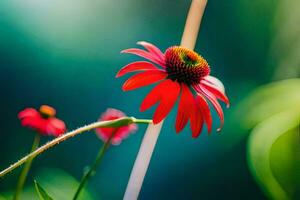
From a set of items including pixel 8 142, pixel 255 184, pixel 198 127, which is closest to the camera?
pixel 198 127

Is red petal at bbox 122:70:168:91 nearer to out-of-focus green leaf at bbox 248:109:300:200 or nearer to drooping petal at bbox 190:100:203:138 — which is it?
drooping petal at bbox 190:100:203:138

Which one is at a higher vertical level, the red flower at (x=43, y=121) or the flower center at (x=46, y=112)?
the flower center at (x=46, y=112)

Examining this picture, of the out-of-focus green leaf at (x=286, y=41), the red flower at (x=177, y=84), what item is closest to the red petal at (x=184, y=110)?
the red flower at (x=177, y=84)

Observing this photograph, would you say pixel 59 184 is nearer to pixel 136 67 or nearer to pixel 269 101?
pixel 136 67

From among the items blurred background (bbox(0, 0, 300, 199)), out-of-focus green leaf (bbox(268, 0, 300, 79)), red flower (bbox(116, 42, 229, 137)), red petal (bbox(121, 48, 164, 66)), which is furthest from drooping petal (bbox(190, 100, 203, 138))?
out-of-focus green leaf (bbox(268, 0, 300, 79))

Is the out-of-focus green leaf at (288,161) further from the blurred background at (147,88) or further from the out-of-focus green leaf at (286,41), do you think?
the out-of-focus green leaf at (286,41)

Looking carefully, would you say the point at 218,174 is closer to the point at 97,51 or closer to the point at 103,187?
the point at 103,187

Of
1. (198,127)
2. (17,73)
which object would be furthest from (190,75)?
(17,73)
